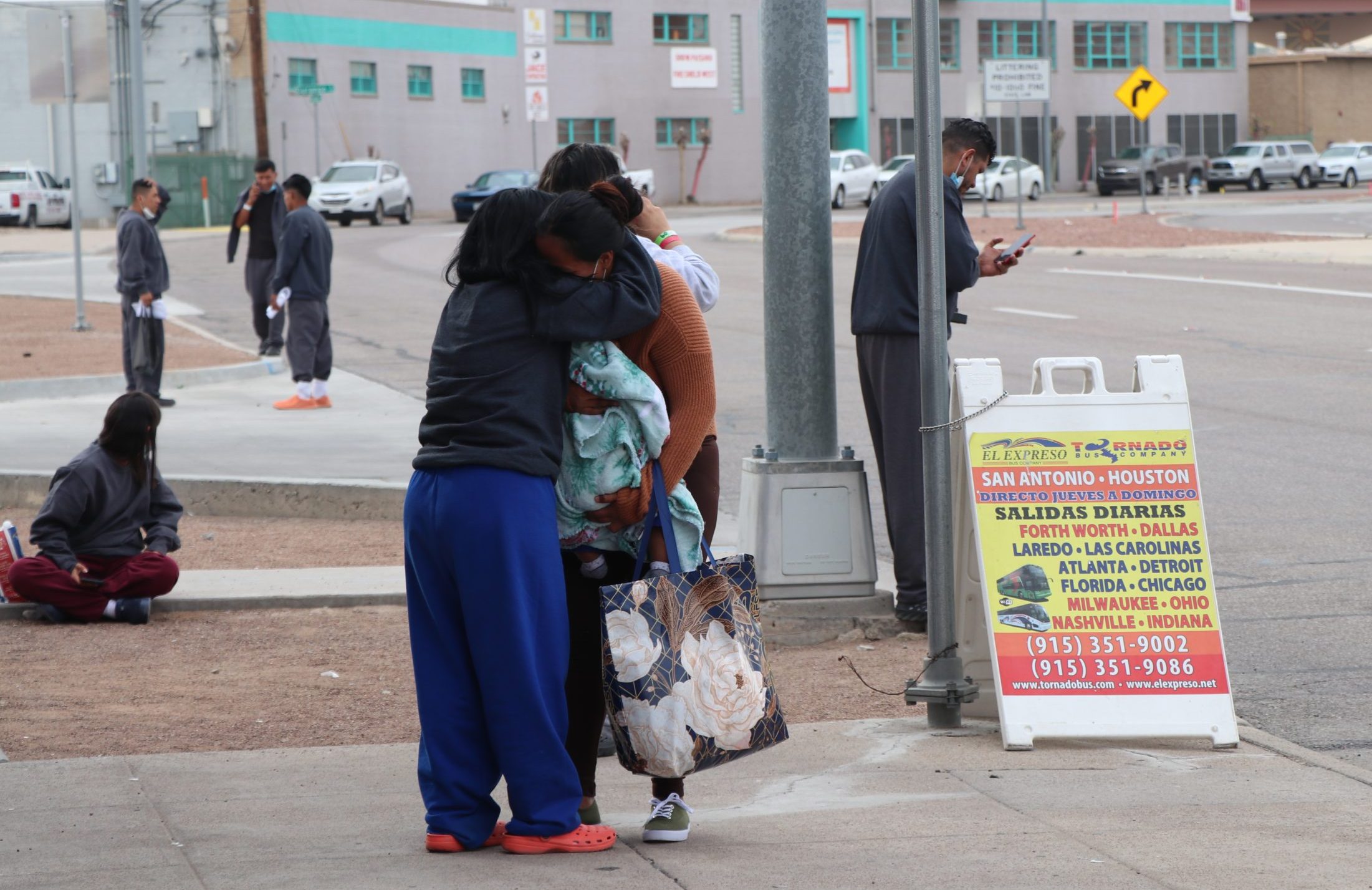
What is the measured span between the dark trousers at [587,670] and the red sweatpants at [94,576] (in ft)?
11.8

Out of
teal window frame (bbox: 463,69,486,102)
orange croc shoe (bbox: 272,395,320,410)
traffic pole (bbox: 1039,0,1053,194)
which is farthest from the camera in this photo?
traffic pole (bbox: 1039,0,1053,194)

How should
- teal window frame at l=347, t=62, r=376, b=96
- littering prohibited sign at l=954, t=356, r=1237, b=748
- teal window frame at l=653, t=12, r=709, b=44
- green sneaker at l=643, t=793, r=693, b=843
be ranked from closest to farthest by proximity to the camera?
green sneaker at l=643, t=793, r=693, b=843 < littering prohibited sign at l=954, t=356, r=1237, b=748 < teal window frame at l=347, t=62, r=376, b=96 < teal window frame at l=653, t=12, r=709, b=44

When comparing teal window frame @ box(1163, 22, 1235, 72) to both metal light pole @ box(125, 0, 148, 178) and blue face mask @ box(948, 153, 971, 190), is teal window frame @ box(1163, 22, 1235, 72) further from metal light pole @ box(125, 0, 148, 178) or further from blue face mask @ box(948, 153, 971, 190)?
blue face mask @ box(948, 153, 971, 190)

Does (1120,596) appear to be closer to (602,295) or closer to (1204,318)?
(602,295)

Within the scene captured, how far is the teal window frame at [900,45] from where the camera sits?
64.0 m

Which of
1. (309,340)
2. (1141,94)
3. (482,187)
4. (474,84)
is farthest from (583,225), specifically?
(474,84)

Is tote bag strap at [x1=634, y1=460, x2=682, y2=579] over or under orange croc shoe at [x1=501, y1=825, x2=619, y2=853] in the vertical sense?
over

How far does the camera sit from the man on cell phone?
56.7ft

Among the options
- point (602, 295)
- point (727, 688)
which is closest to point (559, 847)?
point (727, 688)

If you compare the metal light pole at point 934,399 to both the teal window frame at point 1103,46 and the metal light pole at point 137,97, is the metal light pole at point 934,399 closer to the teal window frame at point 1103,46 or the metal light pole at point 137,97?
the metal light pole at point 137,97

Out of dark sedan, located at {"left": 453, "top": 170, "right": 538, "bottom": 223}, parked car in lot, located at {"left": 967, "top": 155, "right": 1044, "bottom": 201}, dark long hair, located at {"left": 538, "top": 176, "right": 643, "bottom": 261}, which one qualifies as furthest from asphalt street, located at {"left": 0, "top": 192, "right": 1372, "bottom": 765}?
parked car in lot, located at {"left": 967, "top": 155, "right": 1044, "bottom": 201}

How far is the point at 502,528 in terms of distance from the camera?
13.2 ft

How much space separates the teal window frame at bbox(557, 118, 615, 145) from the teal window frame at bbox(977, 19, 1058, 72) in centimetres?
1495

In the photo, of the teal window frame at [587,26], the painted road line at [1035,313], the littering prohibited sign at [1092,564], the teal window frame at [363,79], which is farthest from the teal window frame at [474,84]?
the littering prohibited sign at [1092,564]
